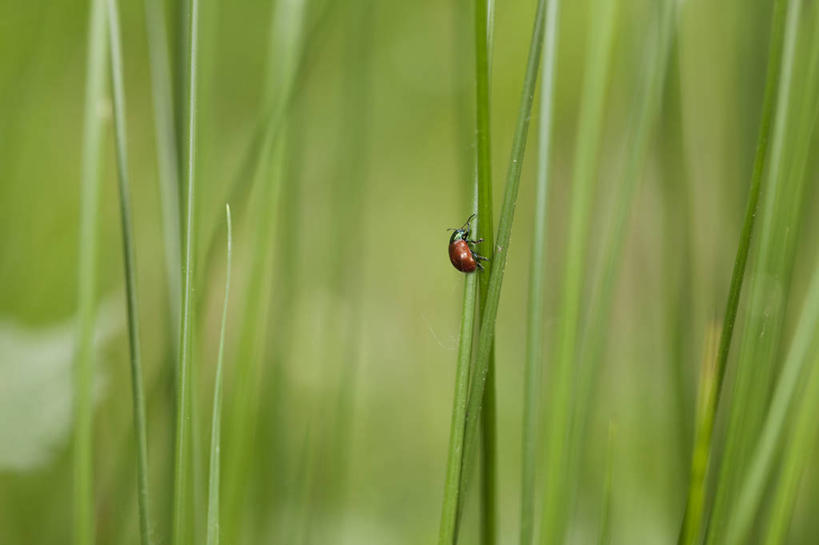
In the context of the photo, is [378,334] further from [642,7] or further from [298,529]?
[642,7]

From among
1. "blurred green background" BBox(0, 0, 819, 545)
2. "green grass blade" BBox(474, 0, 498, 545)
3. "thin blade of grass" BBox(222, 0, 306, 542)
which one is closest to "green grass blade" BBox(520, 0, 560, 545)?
"green grass blade" BBox(474, 0, 498, 545)

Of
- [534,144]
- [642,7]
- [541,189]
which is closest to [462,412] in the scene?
[541,189]

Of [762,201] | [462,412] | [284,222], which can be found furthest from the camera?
[284,222]

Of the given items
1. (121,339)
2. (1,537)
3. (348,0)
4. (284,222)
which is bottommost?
(1,537)

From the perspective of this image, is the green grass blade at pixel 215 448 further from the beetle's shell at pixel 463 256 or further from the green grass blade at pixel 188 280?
the beetle's shell at pixel 463 256

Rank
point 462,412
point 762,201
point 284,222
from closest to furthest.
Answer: point 462,412
point 762,201
point 284,222

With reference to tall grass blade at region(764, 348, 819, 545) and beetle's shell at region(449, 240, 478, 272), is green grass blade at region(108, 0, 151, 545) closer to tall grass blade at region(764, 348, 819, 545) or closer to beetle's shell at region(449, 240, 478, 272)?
beetle's shell at region(449, 240, 478, 272)

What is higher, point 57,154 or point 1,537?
point 57,154
